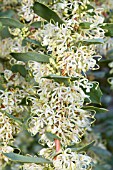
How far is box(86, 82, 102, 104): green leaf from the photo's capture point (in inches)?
35.4

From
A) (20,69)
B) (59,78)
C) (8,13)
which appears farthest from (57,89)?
(8,13)

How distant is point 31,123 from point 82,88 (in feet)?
0.38

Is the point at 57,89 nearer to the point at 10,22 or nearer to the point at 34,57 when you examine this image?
the point at 34,57

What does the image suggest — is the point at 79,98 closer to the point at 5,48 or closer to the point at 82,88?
the point at 82,88

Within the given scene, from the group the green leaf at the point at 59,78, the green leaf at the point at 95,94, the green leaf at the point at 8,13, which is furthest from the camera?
the green leaf at the point at 8,13

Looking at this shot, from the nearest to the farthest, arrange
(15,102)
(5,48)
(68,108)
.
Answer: (68,108)
(15,102)
(5,48)

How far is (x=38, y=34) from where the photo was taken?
97 centimetres

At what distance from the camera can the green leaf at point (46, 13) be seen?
861 millimetres

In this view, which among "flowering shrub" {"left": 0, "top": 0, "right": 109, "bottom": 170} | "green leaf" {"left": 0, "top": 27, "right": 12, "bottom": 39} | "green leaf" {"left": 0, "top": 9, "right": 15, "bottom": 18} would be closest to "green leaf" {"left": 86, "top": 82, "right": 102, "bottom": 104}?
"flowering shrub" {"left": 0, "top": 0, "right": 109, "bottom": 170}

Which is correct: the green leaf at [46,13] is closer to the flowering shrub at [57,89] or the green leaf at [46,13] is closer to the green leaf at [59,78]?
the flowering shrub at [57,89]

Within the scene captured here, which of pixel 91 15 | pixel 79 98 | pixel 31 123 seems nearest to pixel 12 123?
pixel 31 123

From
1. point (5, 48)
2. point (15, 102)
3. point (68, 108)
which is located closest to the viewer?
point (68, 108)

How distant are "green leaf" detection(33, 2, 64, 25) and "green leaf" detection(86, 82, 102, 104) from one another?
13 centimetres

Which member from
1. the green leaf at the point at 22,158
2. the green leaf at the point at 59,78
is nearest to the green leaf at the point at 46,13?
the green leaf at the point at 59,78
